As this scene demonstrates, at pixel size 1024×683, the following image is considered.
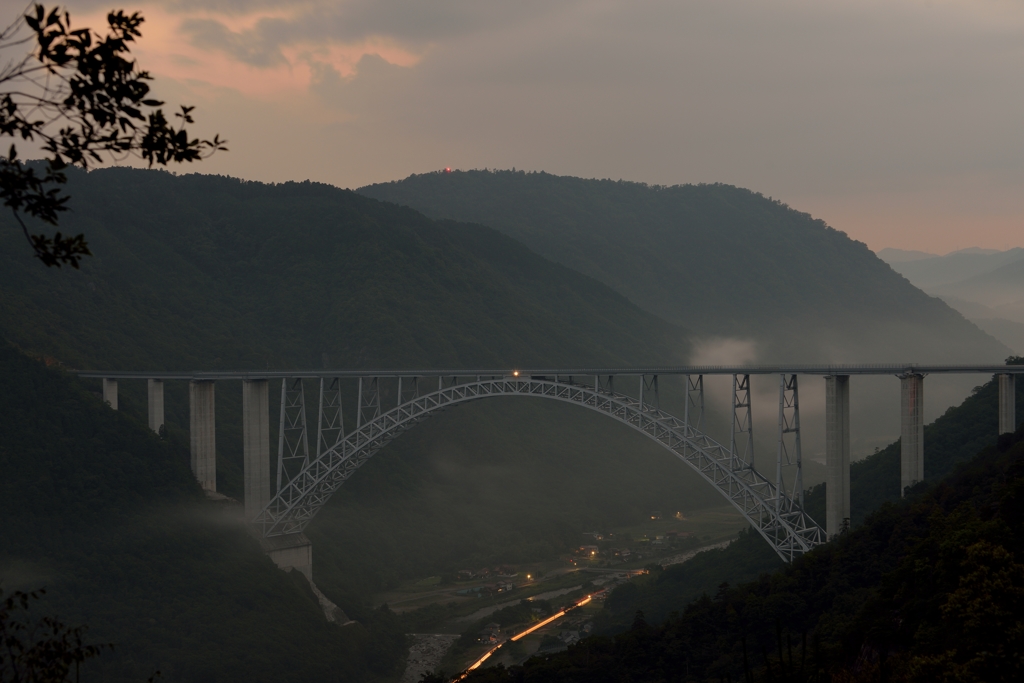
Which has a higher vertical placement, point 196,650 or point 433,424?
point 433,424

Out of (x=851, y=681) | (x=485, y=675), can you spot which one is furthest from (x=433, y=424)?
(x=851, y=681)

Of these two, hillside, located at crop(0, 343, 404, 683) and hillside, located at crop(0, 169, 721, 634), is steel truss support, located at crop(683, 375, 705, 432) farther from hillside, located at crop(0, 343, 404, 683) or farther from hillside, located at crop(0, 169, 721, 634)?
hillside, located at crop(0, 343, 404, 683)

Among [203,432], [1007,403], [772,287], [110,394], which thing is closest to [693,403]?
[1007,403]

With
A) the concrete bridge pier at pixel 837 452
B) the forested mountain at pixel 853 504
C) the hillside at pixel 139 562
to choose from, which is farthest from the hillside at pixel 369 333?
the concrete bridge pier at pixel 837 452

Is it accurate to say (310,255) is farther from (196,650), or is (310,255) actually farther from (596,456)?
(196,650)

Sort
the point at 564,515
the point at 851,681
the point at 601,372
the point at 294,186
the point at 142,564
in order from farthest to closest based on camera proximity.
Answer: the point at 294,186
the point at 564,515
the point at 142,564
the point at 601,372
the point at 851,681

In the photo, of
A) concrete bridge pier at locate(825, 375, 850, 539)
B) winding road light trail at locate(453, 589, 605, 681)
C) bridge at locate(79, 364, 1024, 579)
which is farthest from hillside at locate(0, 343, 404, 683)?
concrete bridge pier at locate(825, 375, 850, 539)

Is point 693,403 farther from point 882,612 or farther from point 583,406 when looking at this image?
point 882,612
